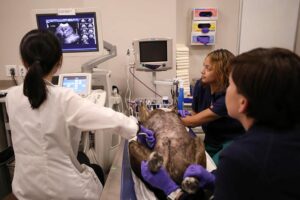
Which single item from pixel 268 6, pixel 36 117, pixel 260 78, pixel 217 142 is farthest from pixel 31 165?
pixel 268 6

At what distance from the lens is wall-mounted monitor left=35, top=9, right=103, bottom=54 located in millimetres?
1909

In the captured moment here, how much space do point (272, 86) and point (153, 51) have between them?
157 centimetres

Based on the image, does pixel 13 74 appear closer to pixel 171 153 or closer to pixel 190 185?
pixel 171 153

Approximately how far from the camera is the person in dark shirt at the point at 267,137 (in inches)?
27.5

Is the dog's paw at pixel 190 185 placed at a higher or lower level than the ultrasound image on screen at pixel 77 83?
lower

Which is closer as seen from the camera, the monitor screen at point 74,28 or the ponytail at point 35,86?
the ponytail at point 35,86

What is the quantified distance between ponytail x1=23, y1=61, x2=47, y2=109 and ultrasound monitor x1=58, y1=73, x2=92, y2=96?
74 cm

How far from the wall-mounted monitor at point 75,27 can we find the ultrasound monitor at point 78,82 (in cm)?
23

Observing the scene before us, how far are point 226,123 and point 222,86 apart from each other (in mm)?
265

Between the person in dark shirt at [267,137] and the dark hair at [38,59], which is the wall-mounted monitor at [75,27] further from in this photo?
the person in dark shirt at [267,137]

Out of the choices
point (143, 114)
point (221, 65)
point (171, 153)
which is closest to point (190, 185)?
point (171, 153)

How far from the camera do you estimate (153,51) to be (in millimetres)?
2189

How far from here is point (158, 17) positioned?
2555mm

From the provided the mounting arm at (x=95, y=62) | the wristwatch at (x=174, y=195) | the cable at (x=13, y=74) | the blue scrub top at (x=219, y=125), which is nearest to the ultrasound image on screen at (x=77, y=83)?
the mounting arm at (x=95, y=62)
